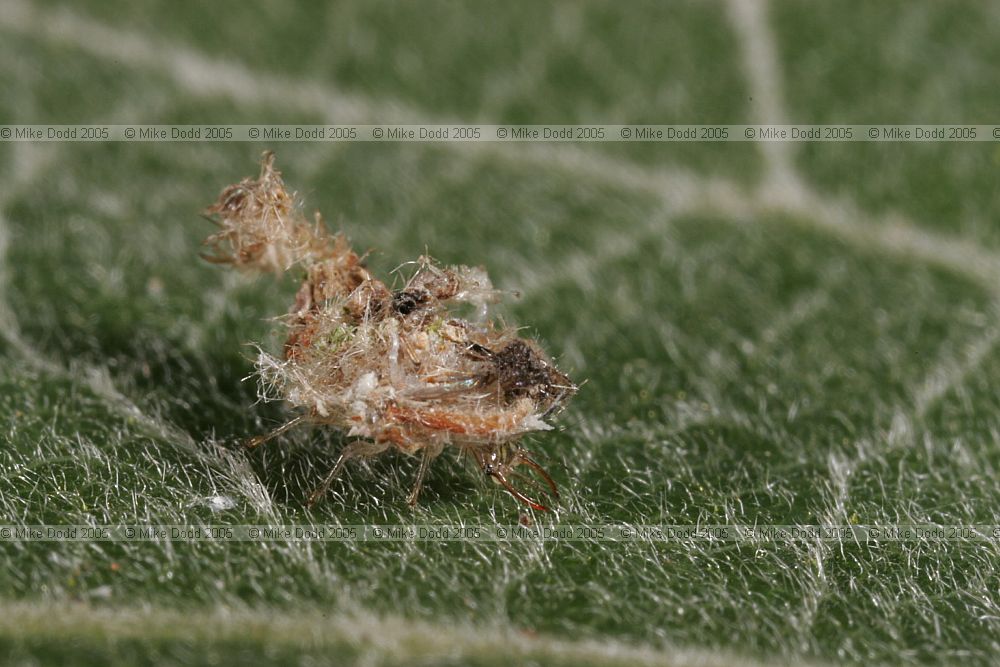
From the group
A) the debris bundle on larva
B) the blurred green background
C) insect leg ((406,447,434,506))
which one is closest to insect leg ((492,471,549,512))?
the debris bundle on larva

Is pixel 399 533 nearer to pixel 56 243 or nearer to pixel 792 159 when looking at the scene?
pixel 56 243

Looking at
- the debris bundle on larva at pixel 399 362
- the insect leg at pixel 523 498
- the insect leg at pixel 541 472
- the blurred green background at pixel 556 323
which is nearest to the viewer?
the blurred green background at pixel 556 323

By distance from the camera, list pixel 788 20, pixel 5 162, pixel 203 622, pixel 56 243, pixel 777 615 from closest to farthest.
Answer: pixel 203 622
pixel 777 615
pixel 56 243
pixel 5 162
pixel 788 20

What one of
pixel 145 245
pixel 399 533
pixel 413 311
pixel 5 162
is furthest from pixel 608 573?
pixel 5 162

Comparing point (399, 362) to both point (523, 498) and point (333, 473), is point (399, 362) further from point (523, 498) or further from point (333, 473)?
point (523, 498)

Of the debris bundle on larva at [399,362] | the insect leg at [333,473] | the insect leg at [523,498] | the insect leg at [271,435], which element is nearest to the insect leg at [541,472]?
the debris bundle on larva at [399,362]

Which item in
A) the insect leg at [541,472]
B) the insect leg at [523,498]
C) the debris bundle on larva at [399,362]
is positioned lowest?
the insect leg at [523,498]

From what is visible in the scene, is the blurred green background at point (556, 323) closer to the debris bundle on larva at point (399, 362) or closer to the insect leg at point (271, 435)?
the insect leg at point (271, 435)

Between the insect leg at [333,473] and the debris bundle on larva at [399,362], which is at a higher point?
the debris bundle on larva at [399,362]
